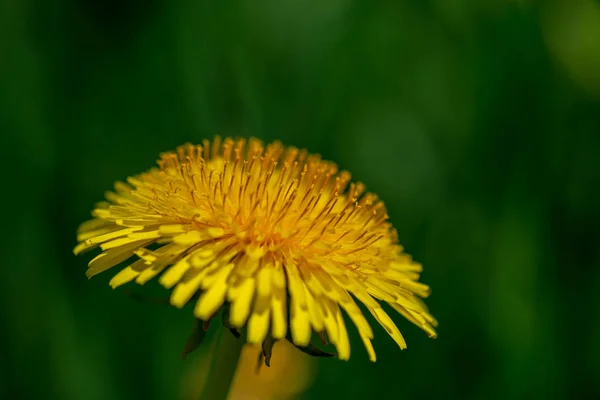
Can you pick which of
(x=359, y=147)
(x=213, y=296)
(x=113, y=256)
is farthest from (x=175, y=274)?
(x=359, y=147)

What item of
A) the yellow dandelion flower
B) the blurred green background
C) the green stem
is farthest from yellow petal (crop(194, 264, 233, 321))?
the blurred green background

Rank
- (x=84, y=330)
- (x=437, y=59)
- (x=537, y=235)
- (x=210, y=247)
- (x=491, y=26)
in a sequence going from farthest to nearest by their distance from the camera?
(x=437, y=59) < (x=491, y=26) < (x=537, y=235) < (x=84, y=330) < (x=210, y=247)

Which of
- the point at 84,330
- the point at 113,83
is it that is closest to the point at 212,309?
the point at 84,330

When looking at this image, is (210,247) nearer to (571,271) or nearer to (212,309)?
(212,309)

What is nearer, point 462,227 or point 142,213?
point 142,213

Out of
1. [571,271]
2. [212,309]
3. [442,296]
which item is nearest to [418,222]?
[442,296]

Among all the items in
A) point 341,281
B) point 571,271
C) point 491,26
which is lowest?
point 341,281

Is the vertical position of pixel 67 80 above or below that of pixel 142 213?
above

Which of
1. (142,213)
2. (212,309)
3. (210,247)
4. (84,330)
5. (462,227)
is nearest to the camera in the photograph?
(212,309)
